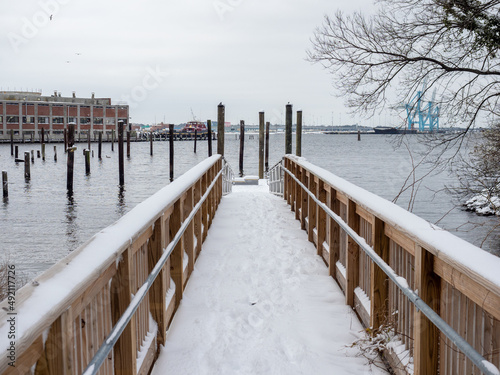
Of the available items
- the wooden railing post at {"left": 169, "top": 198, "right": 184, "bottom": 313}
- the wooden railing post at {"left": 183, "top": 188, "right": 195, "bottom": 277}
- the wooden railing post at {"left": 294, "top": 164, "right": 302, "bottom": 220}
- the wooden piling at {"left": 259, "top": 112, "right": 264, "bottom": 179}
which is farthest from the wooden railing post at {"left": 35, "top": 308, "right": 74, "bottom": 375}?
the wooden piling at {"left": 259, "top": 112, "right": 264, "bottom": 179}

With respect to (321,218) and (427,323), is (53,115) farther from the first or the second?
(427,323)

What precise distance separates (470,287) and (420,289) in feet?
1.81

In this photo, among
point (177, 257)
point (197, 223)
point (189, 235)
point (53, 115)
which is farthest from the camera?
point (53, 115)

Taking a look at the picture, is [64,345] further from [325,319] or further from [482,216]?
[482,216]

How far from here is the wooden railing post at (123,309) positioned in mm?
2963

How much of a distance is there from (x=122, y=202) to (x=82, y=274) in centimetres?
2840

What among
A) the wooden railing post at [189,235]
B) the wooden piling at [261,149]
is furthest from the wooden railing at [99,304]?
the wooden piling at [261,149]

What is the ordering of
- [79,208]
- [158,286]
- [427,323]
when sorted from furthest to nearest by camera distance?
[79,208] → [158,286] → [427,323]

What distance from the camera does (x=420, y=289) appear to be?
2963 mm

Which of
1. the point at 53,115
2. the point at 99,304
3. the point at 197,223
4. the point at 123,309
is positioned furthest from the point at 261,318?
the point at 53,115

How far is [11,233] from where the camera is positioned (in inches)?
822

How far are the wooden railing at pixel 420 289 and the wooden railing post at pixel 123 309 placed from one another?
1.59 m

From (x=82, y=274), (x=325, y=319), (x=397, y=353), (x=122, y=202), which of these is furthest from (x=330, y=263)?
(x=122, y=202)

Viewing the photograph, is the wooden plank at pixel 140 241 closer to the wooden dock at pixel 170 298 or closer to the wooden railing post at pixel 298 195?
the wooden dock at pixel 170 298
